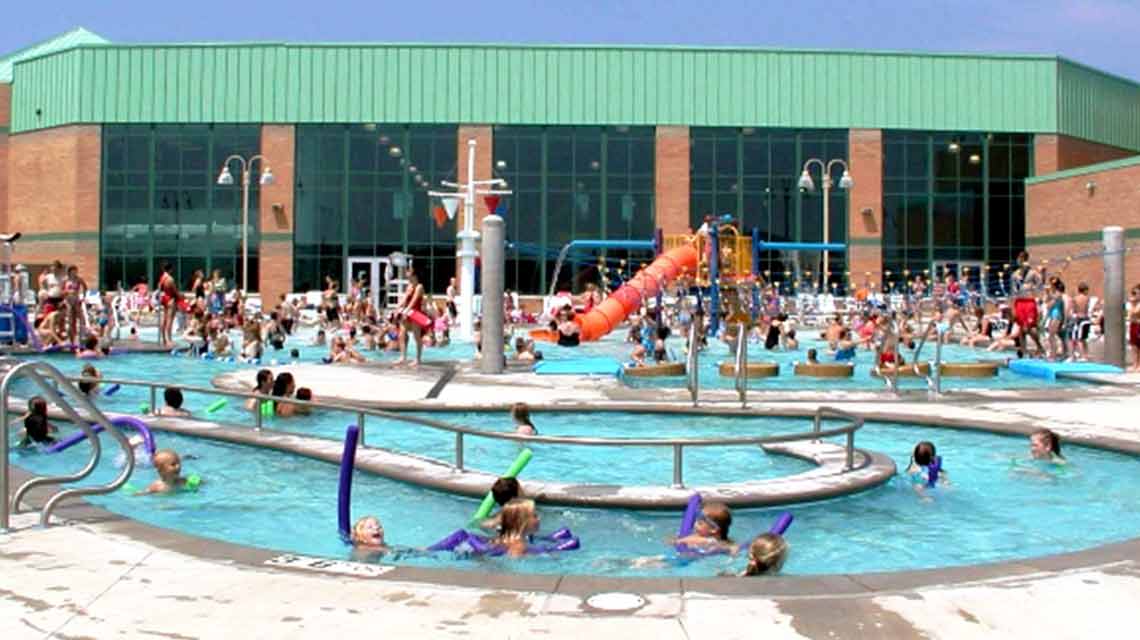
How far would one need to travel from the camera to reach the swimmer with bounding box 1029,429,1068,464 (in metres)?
12.4

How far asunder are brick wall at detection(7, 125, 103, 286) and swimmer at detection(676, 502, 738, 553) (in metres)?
53.5

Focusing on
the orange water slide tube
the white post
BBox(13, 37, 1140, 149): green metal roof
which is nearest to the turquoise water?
the orange water slide tube

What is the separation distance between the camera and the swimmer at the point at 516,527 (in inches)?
329

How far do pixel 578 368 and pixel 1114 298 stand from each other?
11.7m

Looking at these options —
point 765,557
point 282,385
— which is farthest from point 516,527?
point 282,385

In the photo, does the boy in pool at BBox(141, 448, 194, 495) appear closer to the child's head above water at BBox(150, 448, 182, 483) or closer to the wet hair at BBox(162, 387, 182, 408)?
the child's head above water at BBox(150, 448, 182, 483)

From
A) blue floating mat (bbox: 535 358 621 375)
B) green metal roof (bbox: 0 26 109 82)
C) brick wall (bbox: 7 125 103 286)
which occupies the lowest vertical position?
blue floating mat (bbox: 535 358 621 375)

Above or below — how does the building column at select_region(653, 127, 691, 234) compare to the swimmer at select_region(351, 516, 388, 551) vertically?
above

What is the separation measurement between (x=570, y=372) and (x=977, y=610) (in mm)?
16281

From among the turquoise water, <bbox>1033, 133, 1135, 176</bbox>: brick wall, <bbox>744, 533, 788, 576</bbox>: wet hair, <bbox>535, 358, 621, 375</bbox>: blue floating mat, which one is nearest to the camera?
<bbox>744, 533, 788, 576</bbox>: wet hair

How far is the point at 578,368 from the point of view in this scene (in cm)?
2258

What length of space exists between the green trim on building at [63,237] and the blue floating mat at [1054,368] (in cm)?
4592

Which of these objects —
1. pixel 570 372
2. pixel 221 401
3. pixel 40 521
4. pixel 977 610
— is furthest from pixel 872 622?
pixel 570 372

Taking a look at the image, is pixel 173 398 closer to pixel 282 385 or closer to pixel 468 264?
pixel 282 385
